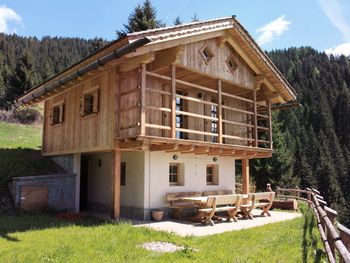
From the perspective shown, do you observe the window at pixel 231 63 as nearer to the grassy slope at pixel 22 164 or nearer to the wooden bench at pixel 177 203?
the wooden bench at pixel 177 203

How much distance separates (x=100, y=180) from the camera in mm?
15859

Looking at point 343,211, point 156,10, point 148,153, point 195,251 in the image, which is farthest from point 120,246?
point 343,211

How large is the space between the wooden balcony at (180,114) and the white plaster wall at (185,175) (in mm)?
857

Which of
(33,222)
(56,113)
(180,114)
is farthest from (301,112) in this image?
(33,222)

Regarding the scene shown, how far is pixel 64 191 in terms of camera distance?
48.3ft

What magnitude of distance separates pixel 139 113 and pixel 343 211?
53.6 meters

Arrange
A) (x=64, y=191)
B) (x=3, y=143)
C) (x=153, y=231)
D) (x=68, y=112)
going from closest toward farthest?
(x=153, y=231), (x=64, y=191), (x=68, y=112), (x=3, y=143)

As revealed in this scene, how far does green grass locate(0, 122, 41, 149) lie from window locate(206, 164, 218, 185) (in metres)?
12.3

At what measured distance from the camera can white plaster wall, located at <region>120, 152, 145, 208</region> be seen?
1340 cm

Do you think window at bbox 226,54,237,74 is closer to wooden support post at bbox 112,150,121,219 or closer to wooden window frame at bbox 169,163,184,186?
wooden window frame at bbox 169,163,184,186

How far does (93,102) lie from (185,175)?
16.0 ft

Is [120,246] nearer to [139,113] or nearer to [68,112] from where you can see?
[139,113]

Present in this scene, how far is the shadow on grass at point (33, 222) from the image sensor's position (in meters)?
10.1

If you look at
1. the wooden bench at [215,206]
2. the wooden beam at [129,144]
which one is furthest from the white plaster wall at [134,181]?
the wooden bench at [215,206]
